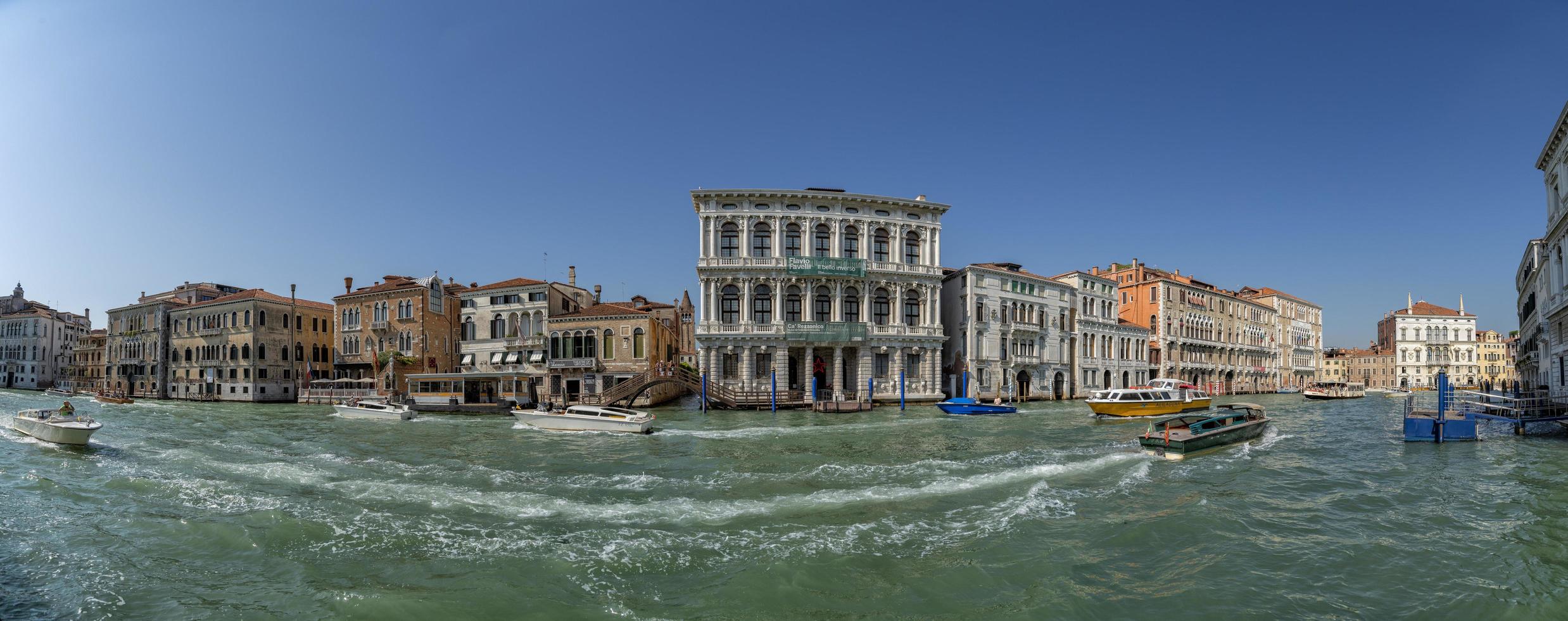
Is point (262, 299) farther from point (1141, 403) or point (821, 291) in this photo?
point (1141, 403)

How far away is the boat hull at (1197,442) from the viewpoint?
18094mm

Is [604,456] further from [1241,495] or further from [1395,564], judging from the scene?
[1395,564]

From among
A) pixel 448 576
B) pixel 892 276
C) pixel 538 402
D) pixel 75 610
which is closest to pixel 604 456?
pixel 448 576

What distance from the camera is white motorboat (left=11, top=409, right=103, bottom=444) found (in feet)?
64.3

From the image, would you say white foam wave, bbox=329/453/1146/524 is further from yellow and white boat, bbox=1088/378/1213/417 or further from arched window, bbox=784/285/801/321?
arched window, bbox=784/285/801/321

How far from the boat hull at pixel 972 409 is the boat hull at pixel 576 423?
15382mm

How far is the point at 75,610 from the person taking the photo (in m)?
7.41

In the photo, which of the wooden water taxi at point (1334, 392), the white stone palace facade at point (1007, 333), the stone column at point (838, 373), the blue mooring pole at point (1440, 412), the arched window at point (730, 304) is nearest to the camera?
the blue mooring pole at point (1440, 412)

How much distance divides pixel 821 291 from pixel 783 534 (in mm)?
32529

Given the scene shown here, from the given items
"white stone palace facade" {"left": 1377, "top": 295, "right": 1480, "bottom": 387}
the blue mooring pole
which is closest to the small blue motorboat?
the blue mooring pole

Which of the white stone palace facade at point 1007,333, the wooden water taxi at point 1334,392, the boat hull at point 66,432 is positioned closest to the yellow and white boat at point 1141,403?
the white stone palace facade at point 1007,333

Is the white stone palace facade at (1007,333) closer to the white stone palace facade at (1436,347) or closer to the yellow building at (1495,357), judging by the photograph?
the white stone palace facade at (1436,347)

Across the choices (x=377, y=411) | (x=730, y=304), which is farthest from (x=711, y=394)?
(x=377, y=411)

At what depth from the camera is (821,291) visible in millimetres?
42281
